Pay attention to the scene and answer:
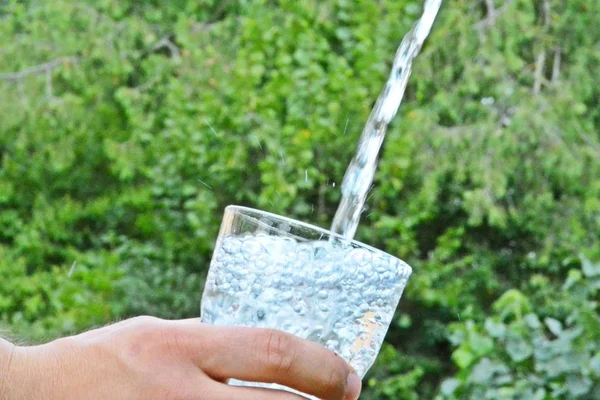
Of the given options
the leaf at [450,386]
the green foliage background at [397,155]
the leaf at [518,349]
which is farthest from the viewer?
the green foliage background at [397,155]

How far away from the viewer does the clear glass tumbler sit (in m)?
0.71

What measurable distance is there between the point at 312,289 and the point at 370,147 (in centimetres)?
30

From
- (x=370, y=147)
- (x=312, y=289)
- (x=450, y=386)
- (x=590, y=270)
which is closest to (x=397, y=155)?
(x=450, y=386)

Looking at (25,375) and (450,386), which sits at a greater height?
(25,375)

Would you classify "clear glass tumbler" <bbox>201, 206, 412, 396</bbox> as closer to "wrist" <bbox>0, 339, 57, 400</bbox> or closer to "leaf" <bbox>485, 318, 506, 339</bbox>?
"wrist" <bbox>0, 339, 57, 400</bbox>

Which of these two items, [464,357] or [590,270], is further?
[464,357]

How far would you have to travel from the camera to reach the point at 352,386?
2.29ft

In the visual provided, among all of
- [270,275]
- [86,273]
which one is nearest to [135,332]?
[270,275]

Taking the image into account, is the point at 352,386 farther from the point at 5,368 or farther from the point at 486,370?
the point at 486,370

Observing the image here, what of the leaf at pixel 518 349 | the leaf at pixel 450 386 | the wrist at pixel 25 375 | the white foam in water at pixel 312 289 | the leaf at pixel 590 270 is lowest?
the leaf at pixel 450 386

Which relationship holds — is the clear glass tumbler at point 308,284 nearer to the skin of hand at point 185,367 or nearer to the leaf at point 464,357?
the skin of hand at point 185,367

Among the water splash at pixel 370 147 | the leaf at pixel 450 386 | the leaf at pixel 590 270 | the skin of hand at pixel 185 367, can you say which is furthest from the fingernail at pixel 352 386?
the leaf at pixel 450 386

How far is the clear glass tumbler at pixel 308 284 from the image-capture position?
0.71m

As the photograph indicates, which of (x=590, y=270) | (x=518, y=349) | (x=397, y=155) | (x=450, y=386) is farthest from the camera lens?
(x=397, y=155)
